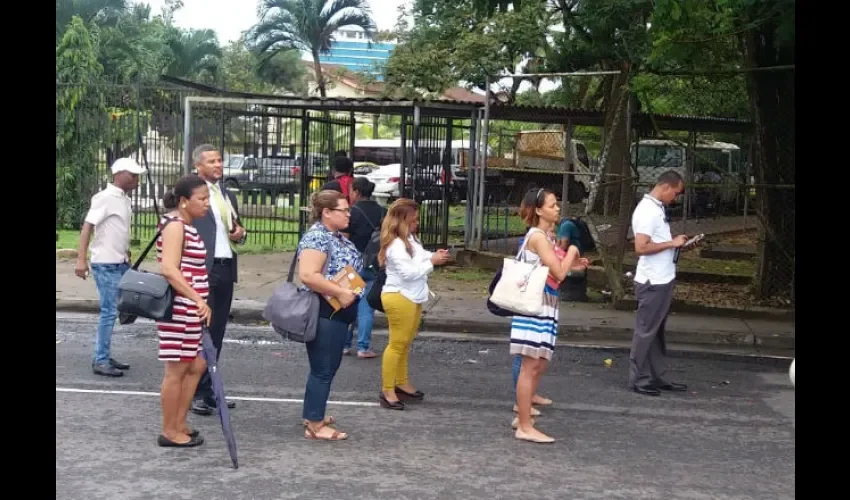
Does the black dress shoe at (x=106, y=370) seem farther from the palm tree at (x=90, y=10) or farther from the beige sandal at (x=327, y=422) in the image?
the palm tree at (x=90, y=10)

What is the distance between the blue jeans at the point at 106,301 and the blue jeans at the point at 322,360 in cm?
253

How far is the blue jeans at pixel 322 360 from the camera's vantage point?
6.52 meters

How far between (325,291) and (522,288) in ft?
4.12

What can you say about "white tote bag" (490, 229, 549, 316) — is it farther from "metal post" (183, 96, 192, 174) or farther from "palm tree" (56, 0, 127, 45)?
"palm tree" (56, 0, 127, 45)

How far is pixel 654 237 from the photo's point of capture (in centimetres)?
836

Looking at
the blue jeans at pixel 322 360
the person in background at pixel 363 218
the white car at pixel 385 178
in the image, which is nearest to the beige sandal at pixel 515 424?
the blue jeans at pixel 322 360

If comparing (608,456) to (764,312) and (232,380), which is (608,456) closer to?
(232,380)

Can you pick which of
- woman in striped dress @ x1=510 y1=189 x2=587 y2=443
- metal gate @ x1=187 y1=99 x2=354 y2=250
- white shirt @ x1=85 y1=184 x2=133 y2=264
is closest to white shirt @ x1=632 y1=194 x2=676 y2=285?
woman in striped dress @ x1=510 y1=189 x2=587 y2=443

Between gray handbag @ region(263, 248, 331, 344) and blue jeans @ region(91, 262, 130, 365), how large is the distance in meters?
2.50

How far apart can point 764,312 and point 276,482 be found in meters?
7.82

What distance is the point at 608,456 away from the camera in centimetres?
650

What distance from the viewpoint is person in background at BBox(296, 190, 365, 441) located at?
645 cm

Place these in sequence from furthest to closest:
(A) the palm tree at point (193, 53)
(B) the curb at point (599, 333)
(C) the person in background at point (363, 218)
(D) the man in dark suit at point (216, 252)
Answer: (A) the palm tree at point (193, 53) → (B) the curb at point (599, 333) → (C) the person in background at point (363, 218) → (D) the man in dark suit at point (216, 252)

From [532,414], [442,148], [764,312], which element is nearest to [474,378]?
[532,414]
